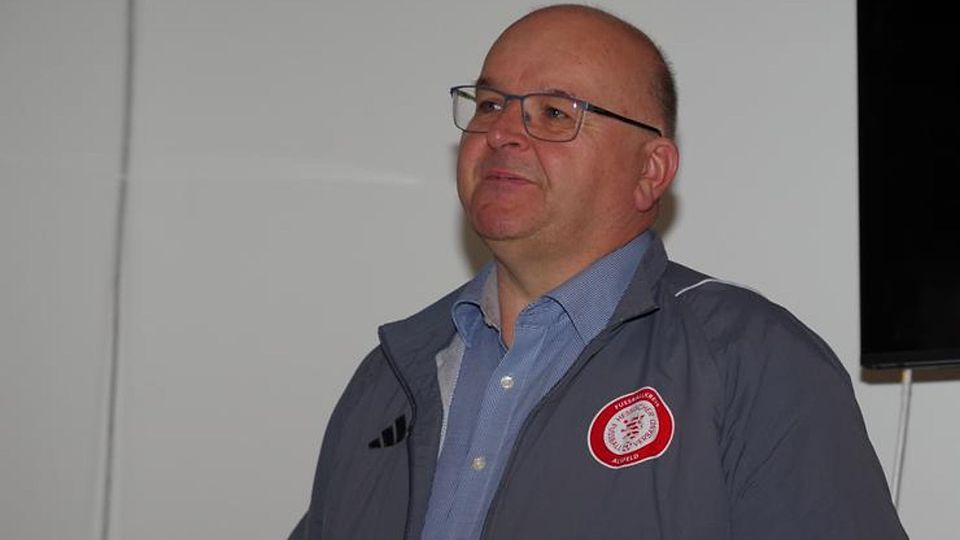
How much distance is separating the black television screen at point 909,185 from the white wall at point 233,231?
0.38 m

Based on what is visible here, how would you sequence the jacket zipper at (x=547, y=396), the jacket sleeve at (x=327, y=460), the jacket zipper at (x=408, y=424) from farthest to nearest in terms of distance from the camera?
the jacket sleeve at (x=327, y=460) → the jacket zipper at (x=408, y=424) → the jacket zipper at (x=547, y=396)

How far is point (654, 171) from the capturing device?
2006 millimetres

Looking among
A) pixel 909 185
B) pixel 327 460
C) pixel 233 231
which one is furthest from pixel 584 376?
pixel 233 231

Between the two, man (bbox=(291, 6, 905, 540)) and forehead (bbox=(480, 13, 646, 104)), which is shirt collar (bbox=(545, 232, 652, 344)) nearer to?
man (bbox=(291, 6, 905, 540))

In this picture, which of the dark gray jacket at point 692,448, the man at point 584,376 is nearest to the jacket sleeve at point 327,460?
the man at point 584,376

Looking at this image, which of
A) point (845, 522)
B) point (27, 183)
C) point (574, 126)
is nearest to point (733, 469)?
point (845, 522)

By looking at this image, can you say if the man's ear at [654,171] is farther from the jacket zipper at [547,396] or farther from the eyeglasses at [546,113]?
the jacket zipper at [547,396]

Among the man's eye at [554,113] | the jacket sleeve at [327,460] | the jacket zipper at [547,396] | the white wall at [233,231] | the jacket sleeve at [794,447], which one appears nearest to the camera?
the jacket sleeve at [794,447]

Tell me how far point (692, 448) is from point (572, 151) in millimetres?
471

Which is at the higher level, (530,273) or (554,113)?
(554,113)

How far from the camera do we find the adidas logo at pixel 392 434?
192 centimetres

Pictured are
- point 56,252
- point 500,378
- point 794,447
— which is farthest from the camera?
point 56,252

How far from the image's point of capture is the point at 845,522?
1.57m

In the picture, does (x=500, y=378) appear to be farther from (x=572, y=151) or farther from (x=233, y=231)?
(x=233, y=231)
